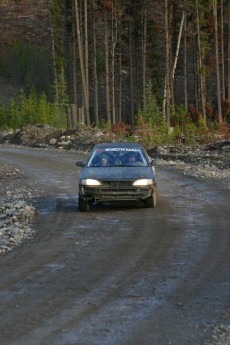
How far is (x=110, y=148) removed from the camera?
54.2 feet

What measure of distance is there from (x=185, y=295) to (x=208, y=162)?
1864 cm

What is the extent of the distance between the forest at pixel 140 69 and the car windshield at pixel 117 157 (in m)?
17.9

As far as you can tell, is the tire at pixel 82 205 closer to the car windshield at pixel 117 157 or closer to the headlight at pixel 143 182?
the headlight at pixel 143 182

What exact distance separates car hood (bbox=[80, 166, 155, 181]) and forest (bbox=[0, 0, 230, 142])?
1898 cm

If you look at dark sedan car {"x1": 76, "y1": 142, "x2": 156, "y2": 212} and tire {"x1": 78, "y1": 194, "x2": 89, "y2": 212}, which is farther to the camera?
tire {"x1": 78, "y1": 194, "x2": 89, "y2": 212}

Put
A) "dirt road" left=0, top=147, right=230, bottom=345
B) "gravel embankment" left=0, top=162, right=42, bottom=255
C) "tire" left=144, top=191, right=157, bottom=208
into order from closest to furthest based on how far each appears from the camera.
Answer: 1. "dirt road" left=0, top=147, right=230, bottom=345
2. "gravel embankment" left=0, top=162, right=42, bottom=255
3. "tire" left=144, top=191, right=157, bottom=208

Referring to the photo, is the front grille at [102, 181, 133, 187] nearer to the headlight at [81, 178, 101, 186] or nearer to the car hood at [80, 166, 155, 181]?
the car hood at [80, 166, 155, 181]

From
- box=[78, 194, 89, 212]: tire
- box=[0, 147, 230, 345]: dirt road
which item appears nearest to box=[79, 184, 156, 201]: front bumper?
box=[78, 194, 89, 212]: tire

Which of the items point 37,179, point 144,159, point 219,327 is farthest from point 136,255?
point 37,179

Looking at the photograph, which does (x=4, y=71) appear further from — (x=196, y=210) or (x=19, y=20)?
(x=196, y=210)

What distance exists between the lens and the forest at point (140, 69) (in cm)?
4459

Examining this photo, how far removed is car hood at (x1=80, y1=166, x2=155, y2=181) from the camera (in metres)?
14.8

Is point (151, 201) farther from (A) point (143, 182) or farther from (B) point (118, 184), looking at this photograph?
(B) point (118, 184)

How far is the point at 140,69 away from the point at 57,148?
1436 inches
